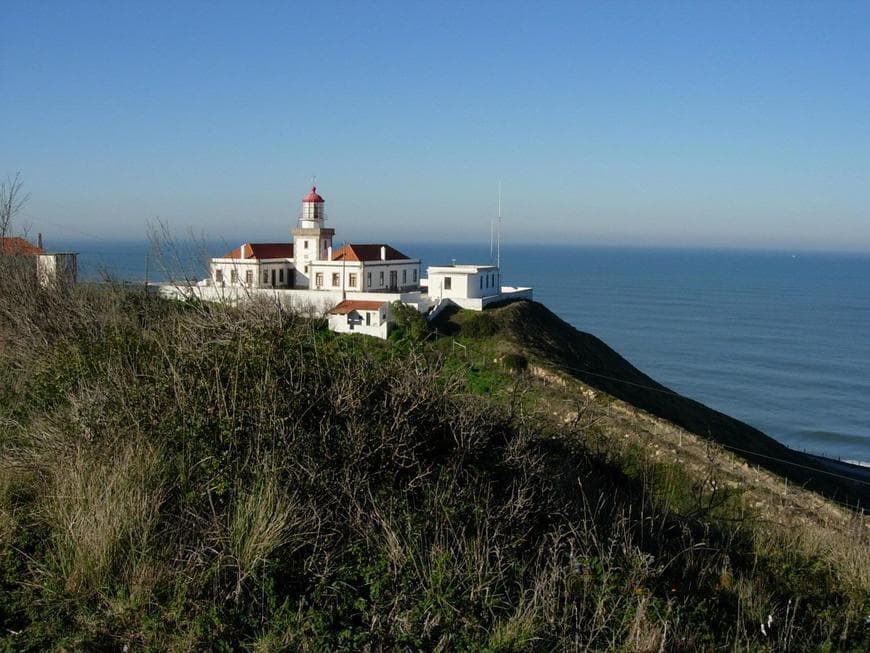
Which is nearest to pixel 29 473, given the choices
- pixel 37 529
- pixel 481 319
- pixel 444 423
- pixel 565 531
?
pixel 37 529

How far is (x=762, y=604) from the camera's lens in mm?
5438

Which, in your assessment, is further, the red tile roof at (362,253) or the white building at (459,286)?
the red tile roof at (362,253)

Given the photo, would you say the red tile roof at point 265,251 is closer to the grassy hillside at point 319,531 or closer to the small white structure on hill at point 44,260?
the small white structure on hill at point 44,260

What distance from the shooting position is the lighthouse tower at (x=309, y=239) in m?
34.8

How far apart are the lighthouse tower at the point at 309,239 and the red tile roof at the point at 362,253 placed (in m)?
0.89

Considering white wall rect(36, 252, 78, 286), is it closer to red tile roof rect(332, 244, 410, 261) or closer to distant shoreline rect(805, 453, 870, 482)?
red tile roof rect(332, 244, 410, 261)

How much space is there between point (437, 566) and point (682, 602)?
1806 millimetres

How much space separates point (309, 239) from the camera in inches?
1373

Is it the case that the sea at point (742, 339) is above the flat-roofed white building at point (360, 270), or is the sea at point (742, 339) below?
below

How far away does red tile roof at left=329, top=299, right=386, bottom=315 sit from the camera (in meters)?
29.4

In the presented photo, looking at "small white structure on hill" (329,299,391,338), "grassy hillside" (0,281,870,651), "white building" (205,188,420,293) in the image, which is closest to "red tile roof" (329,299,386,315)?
"small white structure on hill" (329,299,391,338)

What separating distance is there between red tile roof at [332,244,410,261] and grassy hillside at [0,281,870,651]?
26037 mm

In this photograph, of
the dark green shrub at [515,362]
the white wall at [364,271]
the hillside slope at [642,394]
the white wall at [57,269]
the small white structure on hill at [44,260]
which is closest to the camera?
the white wall at [57,269]

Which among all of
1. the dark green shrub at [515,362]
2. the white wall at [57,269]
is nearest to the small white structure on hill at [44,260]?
the white wall at [57,269]
